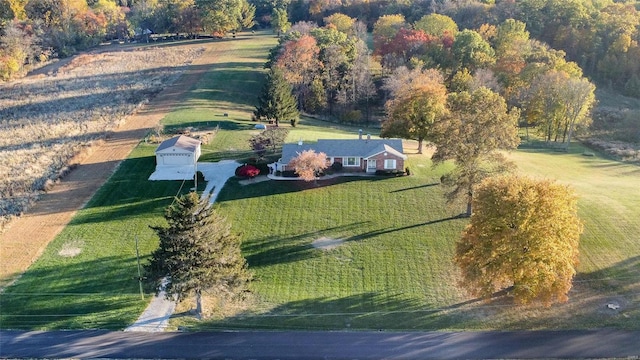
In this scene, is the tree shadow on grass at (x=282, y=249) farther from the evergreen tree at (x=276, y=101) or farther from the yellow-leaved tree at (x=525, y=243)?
the evergreen tree at (x=276, y=101)

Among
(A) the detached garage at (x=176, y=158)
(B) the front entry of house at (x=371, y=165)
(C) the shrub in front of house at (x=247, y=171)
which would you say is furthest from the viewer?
(A) the detached garage at (x=176, y=158)

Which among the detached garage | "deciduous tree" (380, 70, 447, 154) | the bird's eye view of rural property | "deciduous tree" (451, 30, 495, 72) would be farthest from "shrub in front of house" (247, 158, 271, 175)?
"deciduous tree" (451, 30, 495, 72)

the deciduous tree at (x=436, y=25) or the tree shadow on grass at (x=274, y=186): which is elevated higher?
the deciduous tree at (x=436, y=25)

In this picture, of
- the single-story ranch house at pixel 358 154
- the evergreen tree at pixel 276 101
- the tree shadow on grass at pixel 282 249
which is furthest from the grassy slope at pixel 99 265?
the evergreen tree at pixel 276 101

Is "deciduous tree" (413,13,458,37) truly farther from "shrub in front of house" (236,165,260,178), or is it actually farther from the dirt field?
"shrub in front of house" (236,165,260,178)

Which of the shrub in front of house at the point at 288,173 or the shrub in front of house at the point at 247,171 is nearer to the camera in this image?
the shrub in front of house at the point at 247,171
